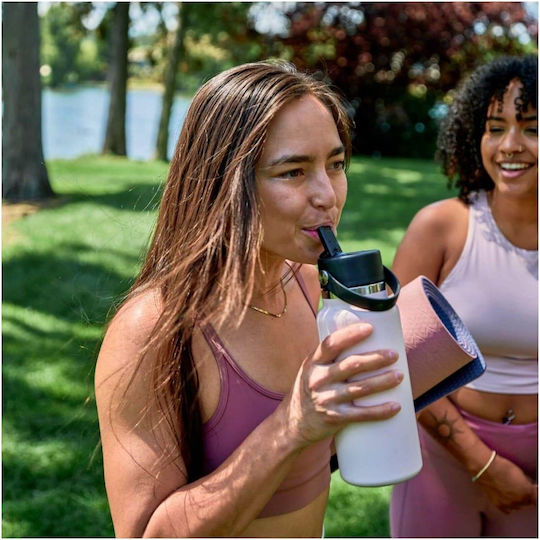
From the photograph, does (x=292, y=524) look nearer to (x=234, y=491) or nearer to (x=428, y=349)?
(x=234, y=491)

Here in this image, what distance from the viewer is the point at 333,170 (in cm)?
159

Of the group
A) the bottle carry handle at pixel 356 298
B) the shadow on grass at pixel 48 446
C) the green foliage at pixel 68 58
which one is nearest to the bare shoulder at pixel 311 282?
the bottle carry handle at pixel 356 298

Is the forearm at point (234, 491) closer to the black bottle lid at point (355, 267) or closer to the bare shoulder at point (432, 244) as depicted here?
the black bottle lid at point (355, 267)

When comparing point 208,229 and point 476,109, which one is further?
point 476,109

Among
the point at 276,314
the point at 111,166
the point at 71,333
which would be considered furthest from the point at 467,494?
the point at 111,166

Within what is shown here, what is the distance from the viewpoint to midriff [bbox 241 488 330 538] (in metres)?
1.68

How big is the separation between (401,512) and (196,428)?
1366mm

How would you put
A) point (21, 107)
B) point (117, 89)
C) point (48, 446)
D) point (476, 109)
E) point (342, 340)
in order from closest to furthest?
point (342, 340) < point (476, 109) < point (48, 446) < point (21, 107) < point (117, 89)

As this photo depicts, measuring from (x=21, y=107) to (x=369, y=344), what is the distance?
9.33 metres

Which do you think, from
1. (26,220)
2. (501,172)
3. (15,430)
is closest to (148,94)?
(26,220)

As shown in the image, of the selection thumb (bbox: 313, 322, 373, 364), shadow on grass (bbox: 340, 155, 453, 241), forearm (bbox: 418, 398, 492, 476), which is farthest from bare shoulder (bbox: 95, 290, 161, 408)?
shadow on grass (bbox: 340, 155, 453, 241)

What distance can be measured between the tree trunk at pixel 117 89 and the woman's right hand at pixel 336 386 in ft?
50.9

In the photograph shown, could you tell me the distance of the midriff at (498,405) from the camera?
2559 mm

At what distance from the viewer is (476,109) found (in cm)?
271
